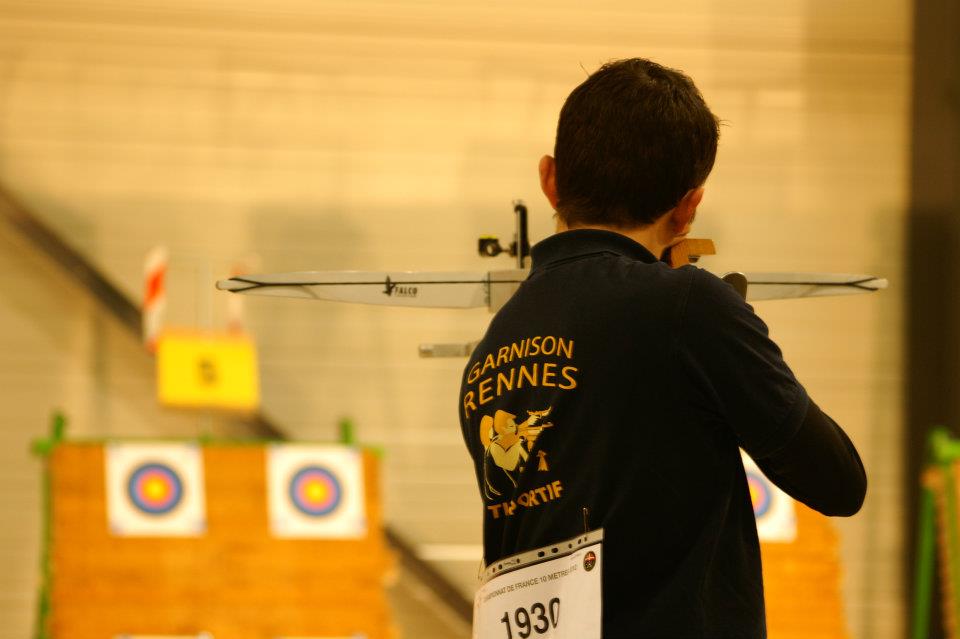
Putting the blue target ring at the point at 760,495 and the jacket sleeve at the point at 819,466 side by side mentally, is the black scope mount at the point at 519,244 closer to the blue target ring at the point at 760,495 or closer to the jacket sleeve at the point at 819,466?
the jacket sleeve at the point at 819,466

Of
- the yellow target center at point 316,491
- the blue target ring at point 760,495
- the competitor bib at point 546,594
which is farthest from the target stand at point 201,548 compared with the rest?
the competitor bib at point 546,594

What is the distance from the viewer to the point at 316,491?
133 inches

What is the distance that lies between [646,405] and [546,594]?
0.61ft

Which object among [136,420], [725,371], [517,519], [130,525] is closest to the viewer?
[725,371]

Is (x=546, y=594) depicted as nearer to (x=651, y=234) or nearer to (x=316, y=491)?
(x=651, y=234)

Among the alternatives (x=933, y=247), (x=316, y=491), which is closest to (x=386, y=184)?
(x=316, y=491)

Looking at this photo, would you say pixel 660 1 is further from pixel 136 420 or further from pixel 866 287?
Result: pixel 866 287

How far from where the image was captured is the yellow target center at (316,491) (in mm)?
3393

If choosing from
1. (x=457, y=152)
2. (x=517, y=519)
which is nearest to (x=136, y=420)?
(x=457, y=152)

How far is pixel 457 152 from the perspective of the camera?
4023 mm

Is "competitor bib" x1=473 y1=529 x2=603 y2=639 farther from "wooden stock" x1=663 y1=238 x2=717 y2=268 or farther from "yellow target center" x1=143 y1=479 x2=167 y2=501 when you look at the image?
"yellow target center" x1=143 y1=479 x2=167 y2=501

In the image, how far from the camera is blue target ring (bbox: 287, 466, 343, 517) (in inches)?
134

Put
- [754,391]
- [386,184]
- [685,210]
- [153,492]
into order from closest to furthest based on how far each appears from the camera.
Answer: [754,391] < [685,210] < [153,492] < [386,184]

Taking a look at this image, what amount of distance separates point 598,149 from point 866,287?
2.42 feet
